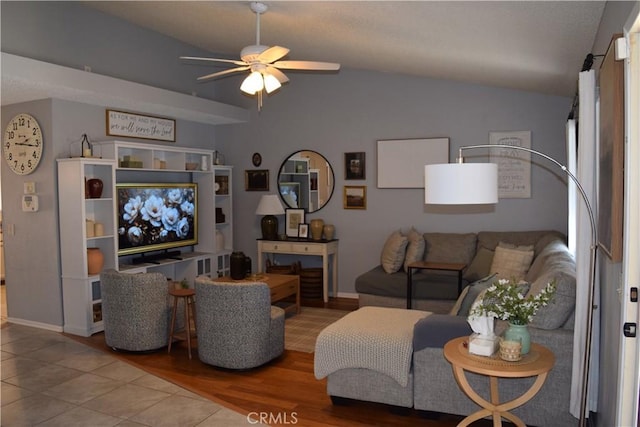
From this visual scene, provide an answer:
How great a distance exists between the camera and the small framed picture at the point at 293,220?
23.4 feet

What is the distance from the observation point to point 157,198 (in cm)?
621

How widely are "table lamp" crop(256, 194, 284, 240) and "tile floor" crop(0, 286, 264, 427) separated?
9.02 feet

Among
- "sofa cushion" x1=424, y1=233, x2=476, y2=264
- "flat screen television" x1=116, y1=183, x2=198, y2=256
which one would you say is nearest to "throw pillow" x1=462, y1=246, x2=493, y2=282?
"sofa cushion" x1=424, y1=233, x2=476, y2=264

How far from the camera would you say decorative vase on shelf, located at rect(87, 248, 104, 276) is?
5281 millimetres

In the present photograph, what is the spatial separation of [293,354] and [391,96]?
3547 mm

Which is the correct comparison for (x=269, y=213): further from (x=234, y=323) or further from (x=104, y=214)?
(x=234, y=323)

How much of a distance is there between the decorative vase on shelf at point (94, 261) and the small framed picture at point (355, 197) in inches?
122

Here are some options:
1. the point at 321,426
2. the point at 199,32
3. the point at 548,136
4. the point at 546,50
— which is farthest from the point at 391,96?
the point at 321,426

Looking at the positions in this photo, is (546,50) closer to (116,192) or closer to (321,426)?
(321,426)

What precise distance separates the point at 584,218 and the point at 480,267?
9.31 ft

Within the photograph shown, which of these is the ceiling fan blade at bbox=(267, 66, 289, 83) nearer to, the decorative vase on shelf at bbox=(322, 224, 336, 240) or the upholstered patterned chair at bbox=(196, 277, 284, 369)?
the upholstered patterned chair at bbox=(196, 277, 284, 369)

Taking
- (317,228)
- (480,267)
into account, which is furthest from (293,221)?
(480,267)

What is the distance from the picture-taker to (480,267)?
18.4 feet

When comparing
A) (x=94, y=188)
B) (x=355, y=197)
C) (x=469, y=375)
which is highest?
(x=94, y=188)
